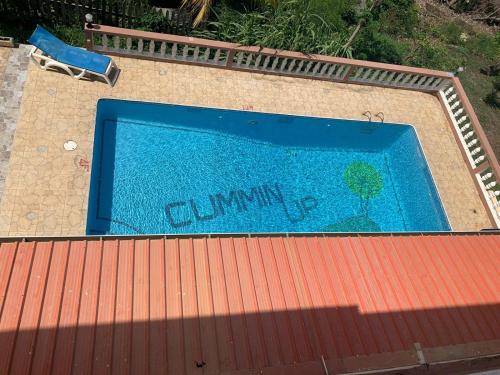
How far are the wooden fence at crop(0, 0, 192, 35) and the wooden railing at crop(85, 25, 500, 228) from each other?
26.9 inches

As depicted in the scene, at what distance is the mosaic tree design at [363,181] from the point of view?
13008mm

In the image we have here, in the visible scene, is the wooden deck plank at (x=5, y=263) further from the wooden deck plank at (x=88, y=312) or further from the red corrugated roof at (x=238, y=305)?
the wooden deck plank at (x=88, y=312)

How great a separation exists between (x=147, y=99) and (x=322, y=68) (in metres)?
6.37

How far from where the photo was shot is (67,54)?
1140 centimetres

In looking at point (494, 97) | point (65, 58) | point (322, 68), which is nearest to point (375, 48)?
point (322, 68)

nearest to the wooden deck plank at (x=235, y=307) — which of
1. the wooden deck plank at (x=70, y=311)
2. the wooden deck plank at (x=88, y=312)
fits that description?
the wooden deck plank at (x=88, y=312)

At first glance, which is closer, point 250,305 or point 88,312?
point 88,312

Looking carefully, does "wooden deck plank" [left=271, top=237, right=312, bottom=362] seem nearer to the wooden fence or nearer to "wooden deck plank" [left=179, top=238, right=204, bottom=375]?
"wooden deck plank" [left=179, top=238, right=204, bottom=375]

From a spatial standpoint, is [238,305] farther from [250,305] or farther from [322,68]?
[322,68]

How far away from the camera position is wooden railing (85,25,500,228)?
1236cm

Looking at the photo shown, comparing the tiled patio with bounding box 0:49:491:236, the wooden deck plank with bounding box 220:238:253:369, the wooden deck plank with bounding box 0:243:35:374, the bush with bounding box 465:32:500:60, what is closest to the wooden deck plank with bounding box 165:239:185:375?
the wooden deck plank with bounding box 220:238:253:369

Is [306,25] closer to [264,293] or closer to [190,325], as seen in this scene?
[264,293]

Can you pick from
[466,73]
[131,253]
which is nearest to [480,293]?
[131,253]

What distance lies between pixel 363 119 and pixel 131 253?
9.66m
